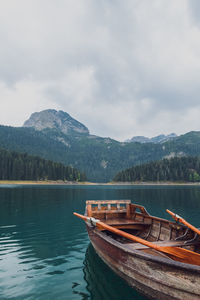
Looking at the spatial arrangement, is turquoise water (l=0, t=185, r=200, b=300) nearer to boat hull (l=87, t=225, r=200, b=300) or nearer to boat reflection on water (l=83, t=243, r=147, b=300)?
boat reflection on water (l=83, t=243, r=147, b=300)

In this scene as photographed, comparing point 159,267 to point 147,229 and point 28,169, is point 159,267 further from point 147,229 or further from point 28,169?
point 28,169

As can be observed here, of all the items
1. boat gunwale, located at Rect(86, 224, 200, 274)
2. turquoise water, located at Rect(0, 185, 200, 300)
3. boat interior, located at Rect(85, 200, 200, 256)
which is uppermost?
boat gunwale, located at Rect(86, 224, 200, 274)

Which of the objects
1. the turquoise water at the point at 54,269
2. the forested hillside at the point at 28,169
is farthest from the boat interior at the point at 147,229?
the forested hillside at the point at 28,169

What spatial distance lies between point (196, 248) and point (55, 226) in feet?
59.8

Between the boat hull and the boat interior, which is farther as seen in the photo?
the boat interior

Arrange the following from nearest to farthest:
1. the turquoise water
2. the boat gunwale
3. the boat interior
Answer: the boat gunwale < the turquoise water < the boat interior

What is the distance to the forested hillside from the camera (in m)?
174

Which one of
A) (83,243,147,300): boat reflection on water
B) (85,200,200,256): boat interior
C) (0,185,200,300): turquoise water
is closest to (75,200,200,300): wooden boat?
(85,200,200,256): boat interior

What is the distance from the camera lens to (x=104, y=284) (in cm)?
1060

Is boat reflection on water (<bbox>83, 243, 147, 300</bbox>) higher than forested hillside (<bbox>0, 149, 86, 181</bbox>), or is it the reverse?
forested hillside (<bbox>0, 149, 86, 181</bbox>)

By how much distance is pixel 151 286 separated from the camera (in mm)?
7707

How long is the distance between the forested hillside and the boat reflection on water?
587 ft

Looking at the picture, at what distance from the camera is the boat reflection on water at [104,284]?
31.1 ft

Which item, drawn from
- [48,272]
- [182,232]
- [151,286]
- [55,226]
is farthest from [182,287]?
[55,226]
